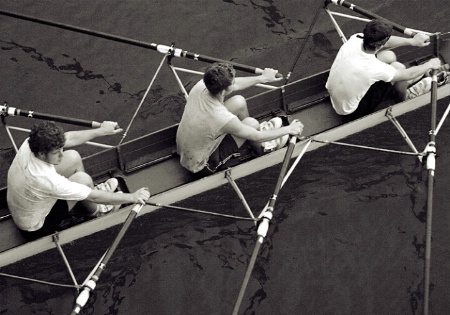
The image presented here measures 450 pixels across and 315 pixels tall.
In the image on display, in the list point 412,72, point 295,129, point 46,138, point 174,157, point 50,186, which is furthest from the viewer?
point 174,157

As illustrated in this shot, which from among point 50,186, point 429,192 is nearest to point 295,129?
point 429,192

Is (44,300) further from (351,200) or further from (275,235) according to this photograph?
(351,200)

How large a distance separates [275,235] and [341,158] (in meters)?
1.80

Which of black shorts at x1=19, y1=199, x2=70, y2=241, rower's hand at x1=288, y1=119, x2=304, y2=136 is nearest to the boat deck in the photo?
black shorts at x1=19, y1=199, x2=70, y2=241

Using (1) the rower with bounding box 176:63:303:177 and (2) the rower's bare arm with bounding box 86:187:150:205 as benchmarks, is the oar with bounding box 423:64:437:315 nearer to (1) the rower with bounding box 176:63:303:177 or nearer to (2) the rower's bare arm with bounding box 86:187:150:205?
(1) the rower with bounding box 176:63:303:177

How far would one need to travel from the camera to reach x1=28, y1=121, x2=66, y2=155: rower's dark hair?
7.65 metres

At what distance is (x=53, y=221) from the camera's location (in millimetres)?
8953

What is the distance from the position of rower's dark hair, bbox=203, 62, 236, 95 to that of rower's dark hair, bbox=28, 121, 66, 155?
1.88m

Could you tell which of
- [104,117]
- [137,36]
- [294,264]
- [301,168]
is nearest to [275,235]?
[294,264]

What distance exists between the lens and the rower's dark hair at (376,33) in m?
8.84

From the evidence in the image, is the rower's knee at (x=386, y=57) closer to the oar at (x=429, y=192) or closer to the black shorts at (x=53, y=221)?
the oar at (x=429, y=192)

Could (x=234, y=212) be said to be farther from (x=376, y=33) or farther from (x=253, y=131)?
(x=376, y=33)

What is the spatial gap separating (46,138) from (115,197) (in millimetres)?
1250

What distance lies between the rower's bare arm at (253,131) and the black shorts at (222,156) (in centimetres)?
59
